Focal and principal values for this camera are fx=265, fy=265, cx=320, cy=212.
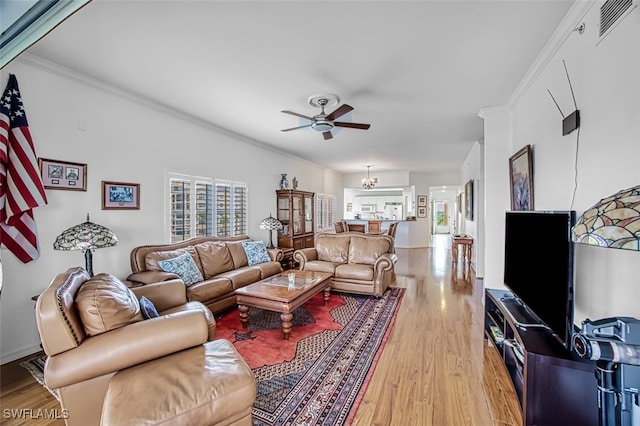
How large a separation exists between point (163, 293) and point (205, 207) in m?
2.12

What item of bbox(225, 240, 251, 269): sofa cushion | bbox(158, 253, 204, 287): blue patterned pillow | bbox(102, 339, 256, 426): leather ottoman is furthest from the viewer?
bbox(225, 240, 251, 269): sofa cushion

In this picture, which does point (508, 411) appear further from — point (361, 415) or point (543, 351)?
point (361, 415)

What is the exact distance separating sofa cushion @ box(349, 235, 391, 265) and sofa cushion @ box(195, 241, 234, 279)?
6.88 ft

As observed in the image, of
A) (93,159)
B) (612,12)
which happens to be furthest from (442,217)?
(93,159)

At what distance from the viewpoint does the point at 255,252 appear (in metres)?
4.50

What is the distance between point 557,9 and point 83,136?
4.42 metres

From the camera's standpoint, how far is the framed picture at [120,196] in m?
3.08

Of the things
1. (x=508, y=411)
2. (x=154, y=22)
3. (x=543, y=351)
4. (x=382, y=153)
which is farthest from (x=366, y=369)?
(x=382, y=153)

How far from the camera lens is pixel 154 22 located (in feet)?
6.57

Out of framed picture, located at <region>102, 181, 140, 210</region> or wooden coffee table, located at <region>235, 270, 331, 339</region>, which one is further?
framed picture, located at <region>102, 181, 140, 210</region>

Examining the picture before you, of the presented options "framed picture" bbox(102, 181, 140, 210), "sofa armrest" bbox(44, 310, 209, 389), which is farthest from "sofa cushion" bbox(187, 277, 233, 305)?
"sofa armrest" bbox(44, 310, 209, 389)

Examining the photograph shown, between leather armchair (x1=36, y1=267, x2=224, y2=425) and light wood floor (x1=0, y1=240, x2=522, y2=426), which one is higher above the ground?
leather armchair (x1=36, y1=267, x2=224, y2=425)

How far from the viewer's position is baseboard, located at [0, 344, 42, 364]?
2.38 meters

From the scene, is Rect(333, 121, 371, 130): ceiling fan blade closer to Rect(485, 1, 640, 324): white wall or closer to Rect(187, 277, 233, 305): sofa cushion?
Rect(485, 1, 640, 324): white wall
